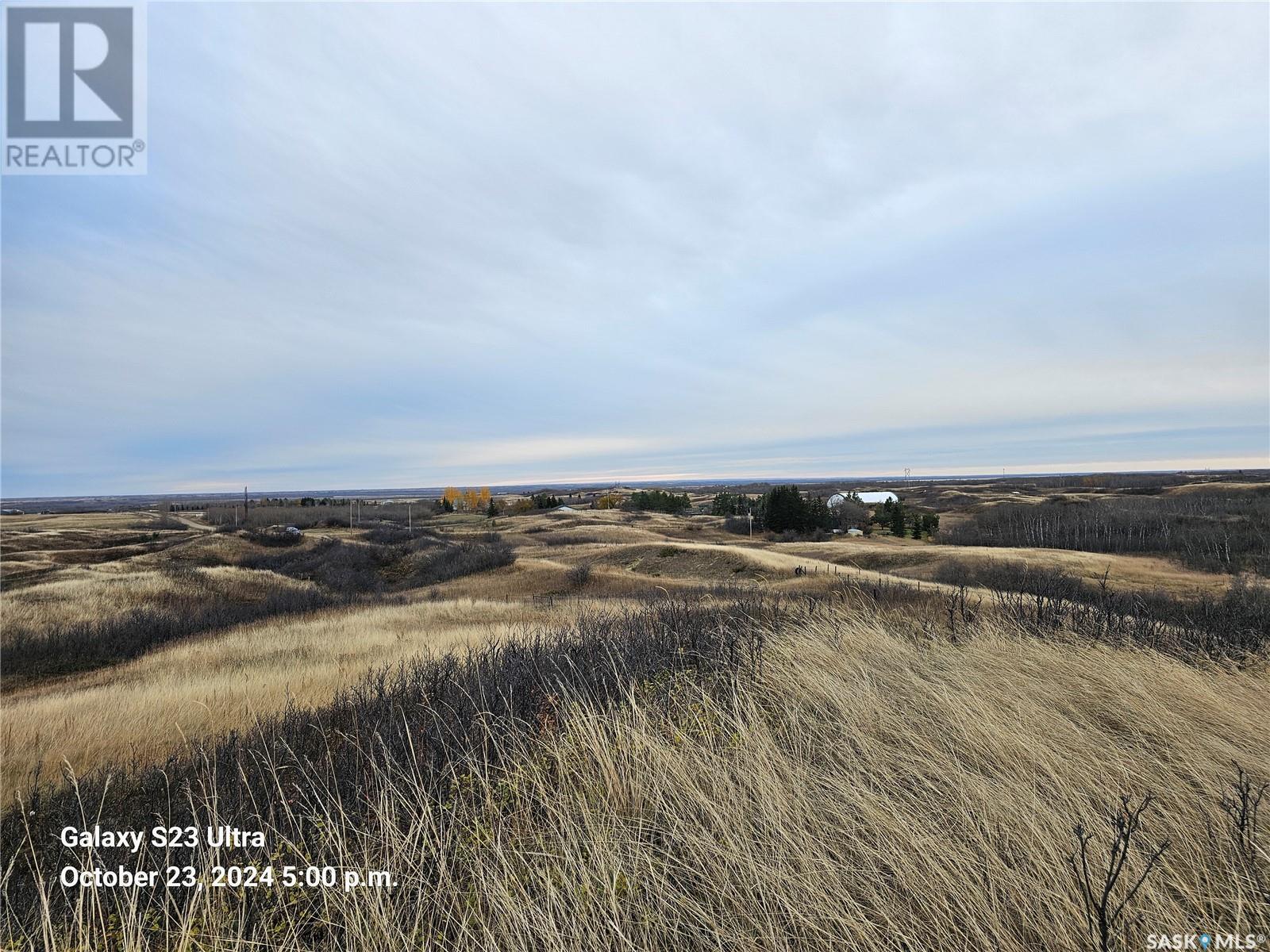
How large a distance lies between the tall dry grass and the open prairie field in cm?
2

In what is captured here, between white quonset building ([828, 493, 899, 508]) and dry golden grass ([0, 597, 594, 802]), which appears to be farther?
white quonset building ([828, 493, 899, 508])

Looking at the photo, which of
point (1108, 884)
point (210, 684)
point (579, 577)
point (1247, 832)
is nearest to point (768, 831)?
point (1108, 884)

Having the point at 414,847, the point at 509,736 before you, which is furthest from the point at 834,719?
the point at 414,847

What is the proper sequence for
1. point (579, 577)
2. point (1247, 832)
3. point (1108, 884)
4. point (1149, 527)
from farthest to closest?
point (1149, 527) < point (579, 577) < point (1247, 832) < point (1108, 884)

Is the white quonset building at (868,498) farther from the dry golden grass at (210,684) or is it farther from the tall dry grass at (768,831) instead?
the tall dry grass at (768,831)

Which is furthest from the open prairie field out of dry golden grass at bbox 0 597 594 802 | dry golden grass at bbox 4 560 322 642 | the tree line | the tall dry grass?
the tree line

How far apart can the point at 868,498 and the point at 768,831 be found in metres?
133

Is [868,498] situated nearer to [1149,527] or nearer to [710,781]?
[1149,527]

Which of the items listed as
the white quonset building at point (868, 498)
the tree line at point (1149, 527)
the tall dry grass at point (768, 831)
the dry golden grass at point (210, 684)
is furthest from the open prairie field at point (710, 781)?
the white quonset building at point (868, 498)

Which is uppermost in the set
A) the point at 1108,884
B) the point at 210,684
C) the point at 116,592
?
the point at 1108,884

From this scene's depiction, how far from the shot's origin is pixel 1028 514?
242 feet

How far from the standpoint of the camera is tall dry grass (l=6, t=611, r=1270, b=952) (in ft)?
8.62

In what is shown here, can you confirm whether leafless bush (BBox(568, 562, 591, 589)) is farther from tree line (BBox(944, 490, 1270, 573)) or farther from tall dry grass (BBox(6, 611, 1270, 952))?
tree line (BBox(944, 490, 1270, 573))

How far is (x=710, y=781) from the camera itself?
12.5ft
